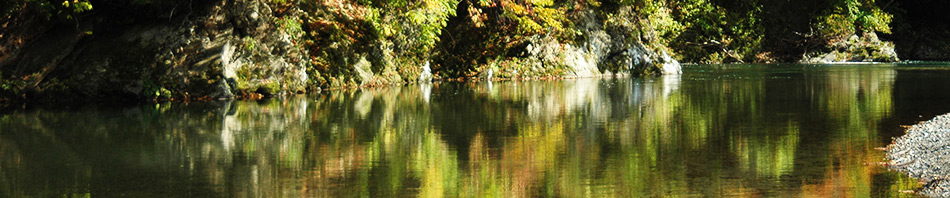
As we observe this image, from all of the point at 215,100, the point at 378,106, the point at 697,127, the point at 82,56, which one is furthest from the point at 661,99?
the point at 82,56

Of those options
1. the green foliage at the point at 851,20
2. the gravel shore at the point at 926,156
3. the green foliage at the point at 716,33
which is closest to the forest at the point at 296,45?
the green foliage at the point at 716,33

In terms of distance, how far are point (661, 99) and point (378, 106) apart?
5.01 meters

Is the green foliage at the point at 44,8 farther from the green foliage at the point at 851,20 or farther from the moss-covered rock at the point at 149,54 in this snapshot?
the green foliage at the point at 851,20

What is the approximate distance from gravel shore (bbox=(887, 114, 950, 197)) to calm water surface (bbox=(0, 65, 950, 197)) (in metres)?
0.18

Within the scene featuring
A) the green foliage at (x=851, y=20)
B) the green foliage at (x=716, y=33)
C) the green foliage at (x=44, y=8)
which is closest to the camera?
the green foliage at (x=44, y=8)

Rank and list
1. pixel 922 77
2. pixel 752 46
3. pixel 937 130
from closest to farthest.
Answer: pixel 937 130 < pixel 922 77 < pixel 752 46

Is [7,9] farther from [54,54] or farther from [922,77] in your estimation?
[922,77]

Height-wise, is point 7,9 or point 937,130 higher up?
point 7,9

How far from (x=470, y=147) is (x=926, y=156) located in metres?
4.18

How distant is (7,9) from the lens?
64.7 feet

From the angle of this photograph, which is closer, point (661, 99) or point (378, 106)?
point (378, 106)

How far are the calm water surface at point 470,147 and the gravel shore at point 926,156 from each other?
0.18m

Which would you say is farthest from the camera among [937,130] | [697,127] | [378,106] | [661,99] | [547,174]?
[661,99]

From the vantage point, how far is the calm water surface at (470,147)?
26.8 ft
